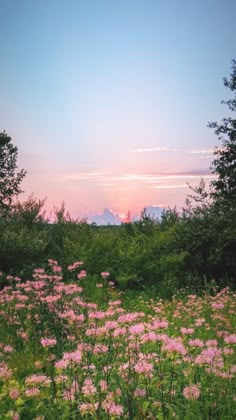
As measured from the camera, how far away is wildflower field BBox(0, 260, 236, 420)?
3418 millimetres

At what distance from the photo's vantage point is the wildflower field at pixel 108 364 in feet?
11.2

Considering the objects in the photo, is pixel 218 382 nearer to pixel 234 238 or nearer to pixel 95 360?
pixel 95 360

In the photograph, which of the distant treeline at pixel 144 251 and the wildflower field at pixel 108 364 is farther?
the distant treeline at pixel 144 251

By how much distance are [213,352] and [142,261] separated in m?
10.1

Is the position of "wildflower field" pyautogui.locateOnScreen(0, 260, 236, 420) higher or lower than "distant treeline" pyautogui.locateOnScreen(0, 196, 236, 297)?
lower

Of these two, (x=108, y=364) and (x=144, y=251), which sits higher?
(x=144, y=251)

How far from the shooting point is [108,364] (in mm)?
4488

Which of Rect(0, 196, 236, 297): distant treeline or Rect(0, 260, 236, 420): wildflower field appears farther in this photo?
Rect(0, 196, 236, 297): distant treeline

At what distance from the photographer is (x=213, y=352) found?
338 centimetres

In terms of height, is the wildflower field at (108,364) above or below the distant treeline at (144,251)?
below

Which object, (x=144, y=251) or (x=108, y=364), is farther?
(x=144, y=251)

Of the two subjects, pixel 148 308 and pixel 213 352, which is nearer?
pixel 213 352

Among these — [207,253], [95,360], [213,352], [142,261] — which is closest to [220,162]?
[207,253]

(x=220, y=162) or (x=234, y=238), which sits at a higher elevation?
(x=220, y=162)
